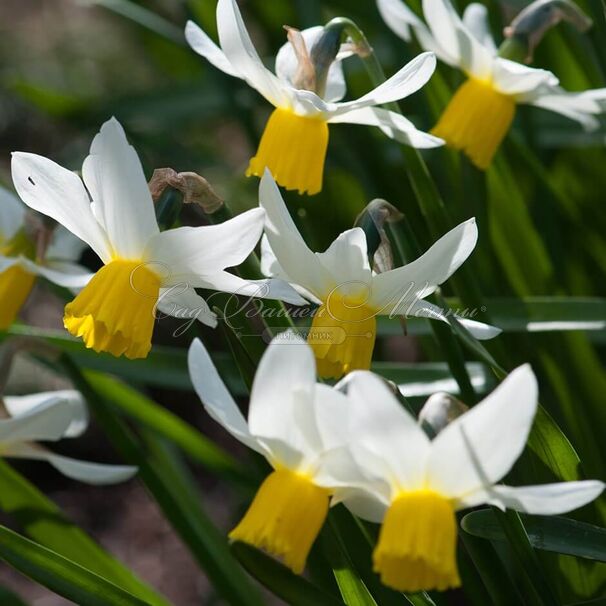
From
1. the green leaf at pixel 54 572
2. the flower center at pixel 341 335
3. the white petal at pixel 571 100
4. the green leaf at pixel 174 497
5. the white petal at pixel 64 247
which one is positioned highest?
the white petal at pixel 571 100

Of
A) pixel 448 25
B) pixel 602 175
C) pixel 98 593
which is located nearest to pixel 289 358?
pixel 98 593

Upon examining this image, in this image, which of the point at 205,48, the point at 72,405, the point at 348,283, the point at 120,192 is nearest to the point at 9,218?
the point at 72,405

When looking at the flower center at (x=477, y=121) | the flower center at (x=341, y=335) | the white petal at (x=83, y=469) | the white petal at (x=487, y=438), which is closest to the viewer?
the white petal at (x=487, y=438)

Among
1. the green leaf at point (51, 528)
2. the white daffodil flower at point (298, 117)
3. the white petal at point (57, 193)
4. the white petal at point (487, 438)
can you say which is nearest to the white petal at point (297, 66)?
the white daffodil flower at point (298, 117)

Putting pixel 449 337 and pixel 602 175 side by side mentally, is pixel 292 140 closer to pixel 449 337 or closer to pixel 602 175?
pixel 449 337

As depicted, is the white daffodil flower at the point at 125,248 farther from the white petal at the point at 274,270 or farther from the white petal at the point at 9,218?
the white petal at the point at 9,218

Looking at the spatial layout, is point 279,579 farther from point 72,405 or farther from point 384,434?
point 72,405

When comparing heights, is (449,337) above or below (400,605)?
above

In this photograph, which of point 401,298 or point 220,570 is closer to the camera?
point 401,298
